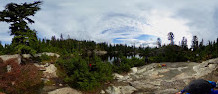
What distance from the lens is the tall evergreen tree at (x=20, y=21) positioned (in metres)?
10.9

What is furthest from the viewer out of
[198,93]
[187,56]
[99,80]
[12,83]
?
[187,56]

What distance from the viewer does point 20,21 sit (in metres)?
11.2

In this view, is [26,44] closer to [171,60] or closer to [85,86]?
[85,86]

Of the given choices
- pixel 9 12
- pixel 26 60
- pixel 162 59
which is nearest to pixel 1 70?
pixel 26 60

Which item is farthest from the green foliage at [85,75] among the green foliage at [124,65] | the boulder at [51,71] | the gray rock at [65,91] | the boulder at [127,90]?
the green foliage at [124,65]

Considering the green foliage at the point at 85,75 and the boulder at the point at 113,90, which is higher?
the green foliage at the point at 85,75

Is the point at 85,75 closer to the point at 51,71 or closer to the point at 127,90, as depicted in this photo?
the point at 127,90

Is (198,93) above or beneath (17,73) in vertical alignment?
above

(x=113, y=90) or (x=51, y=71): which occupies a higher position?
(x=51, y=71)

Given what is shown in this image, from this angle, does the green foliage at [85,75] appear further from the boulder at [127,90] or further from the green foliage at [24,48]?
the green foliage at [24,48]

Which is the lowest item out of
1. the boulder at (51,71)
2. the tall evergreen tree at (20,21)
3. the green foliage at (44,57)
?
the boulder at (51,71)

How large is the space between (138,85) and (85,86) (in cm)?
420

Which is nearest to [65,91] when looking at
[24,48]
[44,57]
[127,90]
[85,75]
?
[85,75]

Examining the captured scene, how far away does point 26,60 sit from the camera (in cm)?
1137
